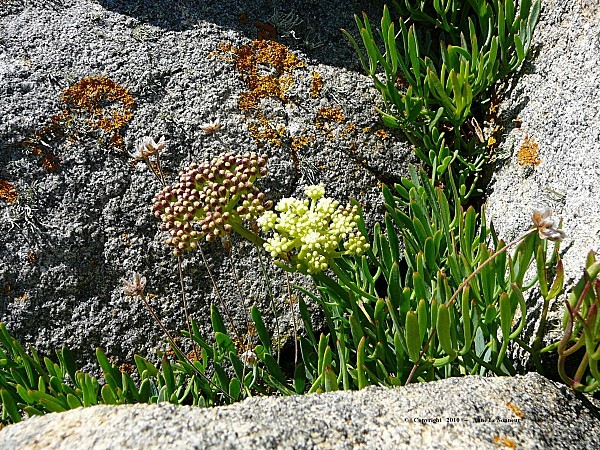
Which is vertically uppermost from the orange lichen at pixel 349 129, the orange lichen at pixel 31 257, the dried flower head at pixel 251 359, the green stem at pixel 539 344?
the orange lichen at pixel 349 129

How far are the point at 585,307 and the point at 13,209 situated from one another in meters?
1.76

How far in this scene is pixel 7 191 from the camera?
76.1 inches

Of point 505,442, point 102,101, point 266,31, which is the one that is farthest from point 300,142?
point 505,442

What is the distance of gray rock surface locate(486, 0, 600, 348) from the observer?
1.77 meters

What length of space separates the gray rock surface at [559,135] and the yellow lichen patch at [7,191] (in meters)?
1.63

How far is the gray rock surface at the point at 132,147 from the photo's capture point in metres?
1.92

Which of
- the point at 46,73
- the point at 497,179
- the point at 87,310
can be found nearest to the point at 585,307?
the point at 497,179

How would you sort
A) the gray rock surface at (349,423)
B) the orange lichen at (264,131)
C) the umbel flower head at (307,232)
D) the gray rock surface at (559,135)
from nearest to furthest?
the gray rock surface at (349,423) → the umbel flower head at (307,232) → the gray rock surface at (559,135) → the orange lichen at (264,131)

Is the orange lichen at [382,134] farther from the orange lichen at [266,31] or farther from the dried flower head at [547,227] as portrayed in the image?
Answer: the dried flower head at [547,227]

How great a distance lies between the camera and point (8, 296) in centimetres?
189

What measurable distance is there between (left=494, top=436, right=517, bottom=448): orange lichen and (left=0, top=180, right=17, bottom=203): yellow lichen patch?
1.64 meters

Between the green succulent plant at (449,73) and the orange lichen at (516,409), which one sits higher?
the green succulent plant at (449,73)

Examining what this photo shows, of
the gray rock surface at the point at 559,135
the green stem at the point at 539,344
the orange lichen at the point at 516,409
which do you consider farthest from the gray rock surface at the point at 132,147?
the orange lichen at the point at 516,409

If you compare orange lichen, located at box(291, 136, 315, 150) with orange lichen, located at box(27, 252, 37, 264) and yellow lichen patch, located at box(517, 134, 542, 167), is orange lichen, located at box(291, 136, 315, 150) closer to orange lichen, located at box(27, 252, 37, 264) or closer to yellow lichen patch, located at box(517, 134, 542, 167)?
yellow lichen patch, located at box(517, 134, 542, 167)
